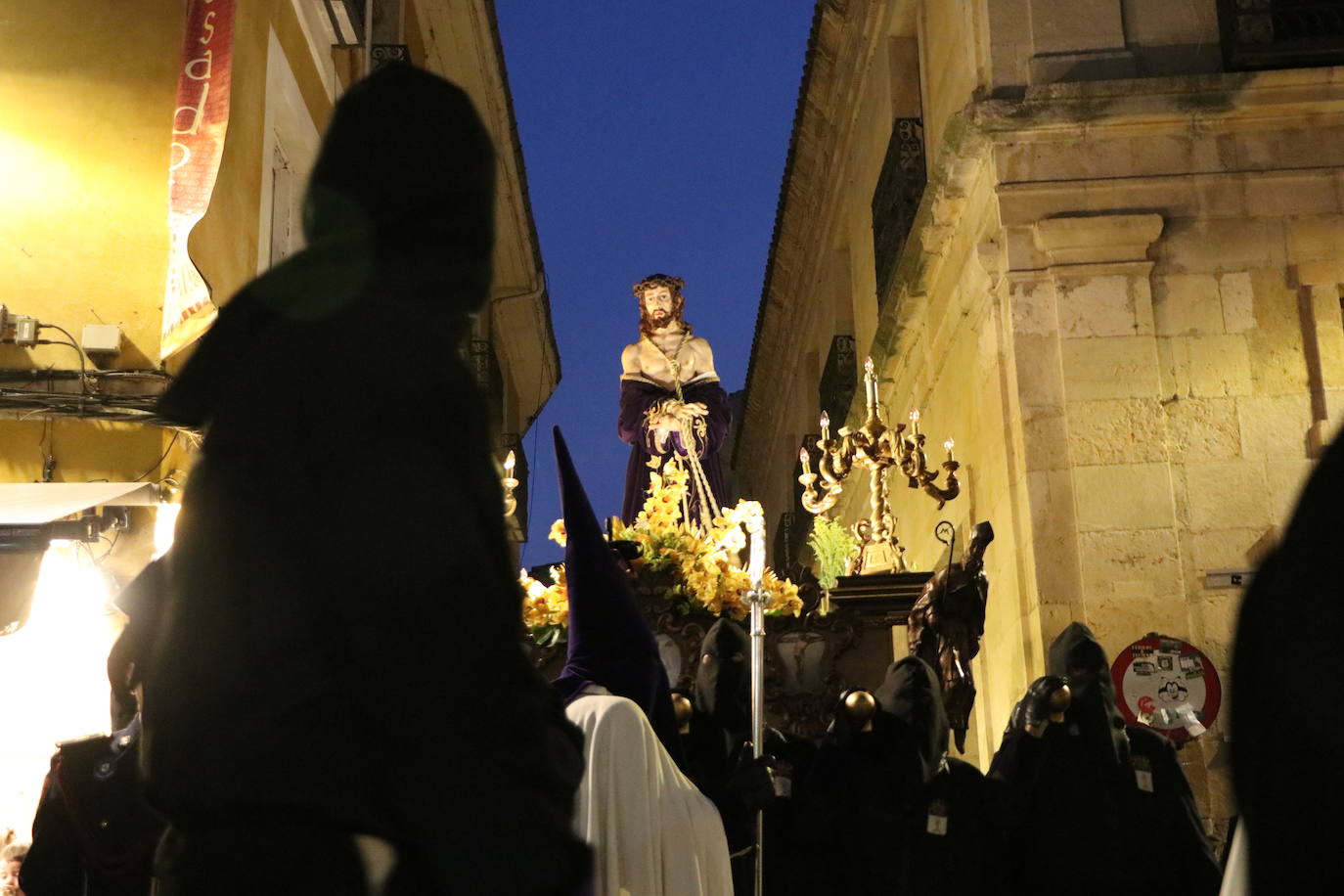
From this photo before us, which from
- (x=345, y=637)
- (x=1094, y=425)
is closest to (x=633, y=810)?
(x=345, y=637)

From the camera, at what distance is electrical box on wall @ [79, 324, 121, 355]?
10.3m

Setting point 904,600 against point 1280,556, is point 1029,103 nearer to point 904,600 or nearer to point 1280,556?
point 904,600

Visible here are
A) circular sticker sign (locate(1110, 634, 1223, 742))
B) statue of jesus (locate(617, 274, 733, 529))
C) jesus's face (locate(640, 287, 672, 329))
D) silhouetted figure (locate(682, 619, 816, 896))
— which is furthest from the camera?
jesus's face (locate(640, 287, 672, 329))

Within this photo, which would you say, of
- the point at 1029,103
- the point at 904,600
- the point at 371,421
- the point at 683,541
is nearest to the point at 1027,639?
the point at 904,600

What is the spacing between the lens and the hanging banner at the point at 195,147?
33.6ft

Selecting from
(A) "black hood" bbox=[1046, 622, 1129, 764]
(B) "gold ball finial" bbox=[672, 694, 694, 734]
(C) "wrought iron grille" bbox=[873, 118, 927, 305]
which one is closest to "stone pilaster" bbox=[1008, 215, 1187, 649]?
(A) "black hood" bbox=[1046, 622, 1129, 764]

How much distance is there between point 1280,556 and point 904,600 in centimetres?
809

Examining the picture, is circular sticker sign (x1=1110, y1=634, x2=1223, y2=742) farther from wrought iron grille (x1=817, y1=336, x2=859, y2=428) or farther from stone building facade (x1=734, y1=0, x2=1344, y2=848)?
wrought iron grille (x1=817, y1=336, x2=859, y2=428)

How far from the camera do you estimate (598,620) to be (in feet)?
14.6

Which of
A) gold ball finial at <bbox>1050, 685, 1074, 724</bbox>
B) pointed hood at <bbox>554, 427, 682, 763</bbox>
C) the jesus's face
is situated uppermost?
the jesus's face

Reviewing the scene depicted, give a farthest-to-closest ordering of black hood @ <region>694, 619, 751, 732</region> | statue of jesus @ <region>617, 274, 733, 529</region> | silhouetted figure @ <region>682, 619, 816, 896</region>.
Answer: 1. statue of jesus @ <region>617, 274, 733, 529</region>
2. black hood @ <region>694, 619, 751, 732</region>
3. silhouetted figure @ <region>682, 619, 816, 896</region>

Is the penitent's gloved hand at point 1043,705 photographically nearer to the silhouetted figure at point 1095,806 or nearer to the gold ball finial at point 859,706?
the silhouetted figure at point 1095,806

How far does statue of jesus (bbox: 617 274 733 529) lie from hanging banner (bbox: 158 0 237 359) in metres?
3.34

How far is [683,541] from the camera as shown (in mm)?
9461
